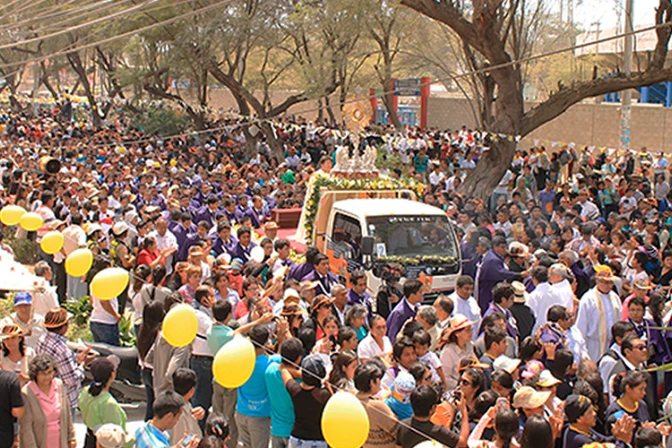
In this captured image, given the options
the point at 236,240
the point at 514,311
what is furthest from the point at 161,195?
the point at 514,311

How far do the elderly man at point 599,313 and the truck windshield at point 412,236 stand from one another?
2.73 meters

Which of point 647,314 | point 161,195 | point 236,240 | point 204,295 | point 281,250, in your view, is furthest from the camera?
point 161,195

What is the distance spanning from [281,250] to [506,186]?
10.2 metres

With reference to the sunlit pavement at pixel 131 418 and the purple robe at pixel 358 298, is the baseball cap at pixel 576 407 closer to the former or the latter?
the purple robe at pixel 358 298

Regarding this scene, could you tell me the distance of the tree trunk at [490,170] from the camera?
1872cm

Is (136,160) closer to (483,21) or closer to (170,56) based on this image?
(170,56)

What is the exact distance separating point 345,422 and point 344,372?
117 centimetres

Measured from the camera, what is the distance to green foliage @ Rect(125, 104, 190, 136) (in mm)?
35125

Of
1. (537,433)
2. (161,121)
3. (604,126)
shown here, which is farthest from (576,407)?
(161,121)

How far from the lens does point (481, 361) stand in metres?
6.56

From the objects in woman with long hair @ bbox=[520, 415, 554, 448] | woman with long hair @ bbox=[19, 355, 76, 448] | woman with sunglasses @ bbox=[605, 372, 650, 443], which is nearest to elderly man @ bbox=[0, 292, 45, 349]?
woman with long hair @ bbox=[19, 355, 76, 448]

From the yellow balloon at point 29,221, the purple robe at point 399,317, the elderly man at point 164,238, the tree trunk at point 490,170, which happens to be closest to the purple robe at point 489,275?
the purple robe at point 399,317

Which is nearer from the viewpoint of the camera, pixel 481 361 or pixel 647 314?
pixel 481 361

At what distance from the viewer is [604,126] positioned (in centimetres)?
3316
